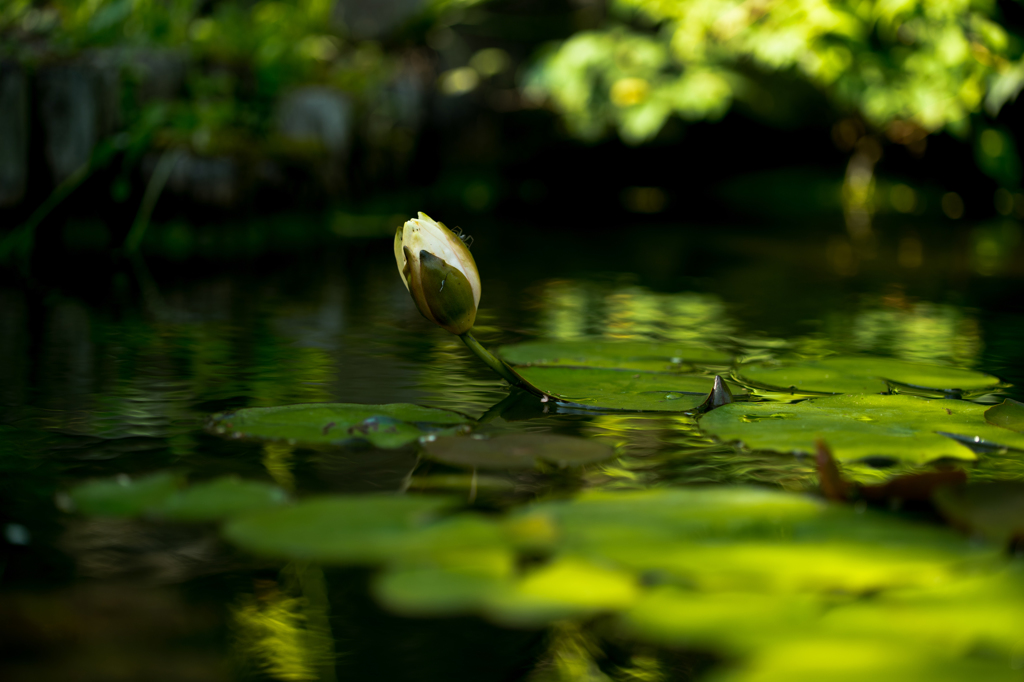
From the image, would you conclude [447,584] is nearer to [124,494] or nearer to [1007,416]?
[124,494]

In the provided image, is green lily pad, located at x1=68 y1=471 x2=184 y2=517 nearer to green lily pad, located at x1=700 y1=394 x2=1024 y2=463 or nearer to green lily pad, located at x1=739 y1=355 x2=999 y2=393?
green lily pad, located at x1=700 y1=394 x2=1024 y2=463

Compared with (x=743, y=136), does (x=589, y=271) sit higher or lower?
lower

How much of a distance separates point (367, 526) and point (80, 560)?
0.59ft

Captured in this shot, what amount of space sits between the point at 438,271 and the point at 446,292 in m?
0.03

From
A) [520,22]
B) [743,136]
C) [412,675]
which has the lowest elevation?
[412,675]

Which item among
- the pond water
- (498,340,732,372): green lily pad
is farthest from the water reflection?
(498,340,732,372): green lily pad

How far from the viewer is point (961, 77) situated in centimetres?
329

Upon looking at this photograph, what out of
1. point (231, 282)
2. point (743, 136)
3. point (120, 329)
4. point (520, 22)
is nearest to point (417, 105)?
point (520, 22)

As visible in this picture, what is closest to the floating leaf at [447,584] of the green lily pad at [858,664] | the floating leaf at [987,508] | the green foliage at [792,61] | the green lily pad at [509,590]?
the green lily pad at [509,590]

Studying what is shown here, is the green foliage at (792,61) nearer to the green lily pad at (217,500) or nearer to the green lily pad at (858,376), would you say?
the green lily pad at (858,376)

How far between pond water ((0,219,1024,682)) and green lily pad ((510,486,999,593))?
12mm

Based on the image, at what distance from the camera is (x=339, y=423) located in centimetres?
91

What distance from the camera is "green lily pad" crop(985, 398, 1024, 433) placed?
3.09ft

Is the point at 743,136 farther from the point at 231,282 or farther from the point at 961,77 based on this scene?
the point at 231,282
